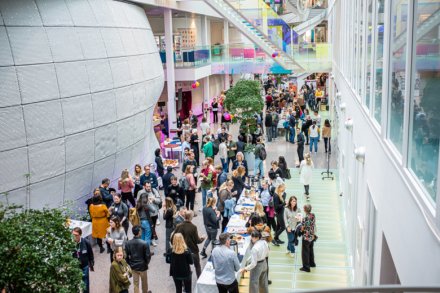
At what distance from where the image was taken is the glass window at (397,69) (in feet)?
16.6

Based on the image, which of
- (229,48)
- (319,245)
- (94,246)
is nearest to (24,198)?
(94,246)

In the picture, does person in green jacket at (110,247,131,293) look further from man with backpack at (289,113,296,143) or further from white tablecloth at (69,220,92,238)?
man with backpack at (289,113,296,143)

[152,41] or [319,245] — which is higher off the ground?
[152,41]

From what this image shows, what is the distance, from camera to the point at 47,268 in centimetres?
700

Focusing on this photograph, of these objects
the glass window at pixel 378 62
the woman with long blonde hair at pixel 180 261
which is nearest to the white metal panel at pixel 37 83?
the woman with long blonde hair at pixel 180 261

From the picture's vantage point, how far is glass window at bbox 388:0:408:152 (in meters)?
5.07

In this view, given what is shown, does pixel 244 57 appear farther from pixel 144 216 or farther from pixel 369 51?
pixel 369 51

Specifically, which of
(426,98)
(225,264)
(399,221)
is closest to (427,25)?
(426,98)

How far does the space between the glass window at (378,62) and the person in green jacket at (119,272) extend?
4919 mm

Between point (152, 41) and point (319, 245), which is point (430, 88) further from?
point (152, 41)

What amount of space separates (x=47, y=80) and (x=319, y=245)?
8.19 m

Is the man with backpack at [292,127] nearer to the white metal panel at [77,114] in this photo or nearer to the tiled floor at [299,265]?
the tiled floor at [299,265]

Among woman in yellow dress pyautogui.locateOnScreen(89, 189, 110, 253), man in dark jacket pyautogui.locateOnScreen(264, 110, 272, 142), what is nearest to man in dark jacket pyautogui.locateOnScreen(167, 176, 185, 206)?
woman in yellow dress pyautogui.locateOnScreen(89, 189, 110, 253)

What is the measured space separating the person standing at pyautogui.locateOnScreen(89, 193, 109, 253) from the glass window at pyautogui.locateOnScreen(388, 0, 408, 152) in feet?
26.1
